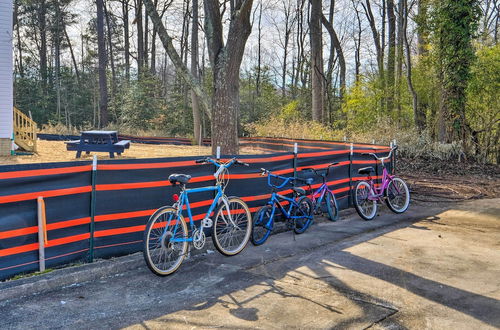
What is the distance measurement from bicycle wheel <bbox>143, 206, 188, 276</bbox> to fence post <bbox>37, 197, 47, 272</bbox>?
1.07m

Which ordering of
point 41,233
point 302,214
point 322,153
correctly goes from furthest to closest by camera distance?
point 322,153 < point 302,214 < point 41,233

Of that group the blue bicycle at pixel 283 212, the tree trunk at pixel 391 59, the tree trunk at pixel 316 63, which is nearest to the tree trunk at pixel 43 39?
the tree trunk at pixel 316 63

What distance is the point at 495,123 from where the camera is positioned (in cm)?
1623

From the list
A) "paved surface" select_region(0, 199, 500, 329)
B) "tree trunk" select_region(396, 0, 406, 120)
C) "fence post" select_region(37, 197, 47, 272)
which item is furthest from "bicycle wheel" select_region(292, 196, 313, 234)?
"tree trunk" select_region(396, 0, 406, 120)

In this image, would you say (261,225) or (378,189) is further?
(378,189)

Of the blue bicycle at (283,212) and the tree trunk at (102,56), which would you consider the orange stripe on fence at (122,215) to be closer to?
the blue bicycle at (283,212)

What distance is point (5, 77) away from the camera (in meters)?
15.2

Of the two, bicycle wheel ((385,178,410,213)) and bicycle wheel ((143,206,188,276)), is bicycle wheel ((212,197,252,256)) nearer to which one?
bicycle wheel ((143,206,188,276))

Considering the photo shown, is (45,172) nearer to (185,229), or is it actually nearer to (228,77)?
(185,229)

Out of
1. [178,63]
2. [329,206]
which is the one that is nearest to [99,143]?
[178,63]

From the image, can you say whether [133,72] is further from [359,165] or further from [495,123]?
[359,165]

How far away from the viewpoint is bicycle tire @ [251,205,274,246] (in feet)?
20.0

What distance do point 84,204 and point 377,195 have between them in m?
5.44

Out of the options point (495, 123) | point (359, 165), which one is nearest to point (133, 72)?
point (495, 123)
